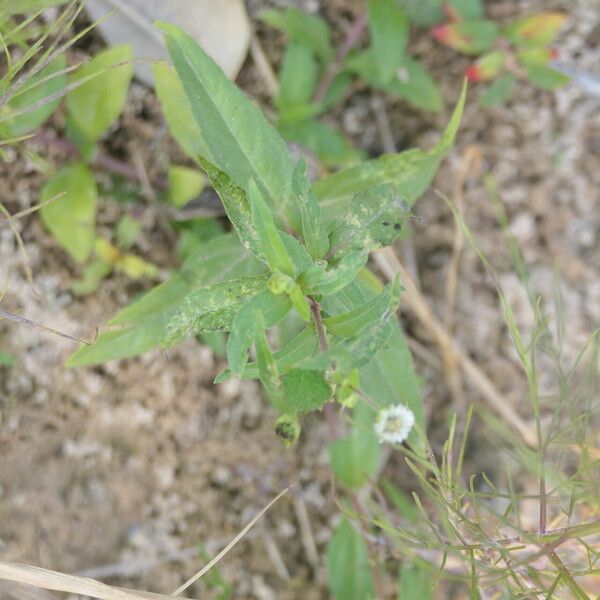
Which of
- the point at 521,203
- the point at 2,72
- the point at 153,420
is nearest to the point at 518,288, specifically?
the point at 521,203

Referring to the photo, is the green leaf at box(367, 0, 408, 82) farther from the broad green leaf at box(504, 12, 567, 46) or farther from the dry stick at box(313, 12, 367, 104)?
the broad green leaf at box(504, 12, 567, 46)

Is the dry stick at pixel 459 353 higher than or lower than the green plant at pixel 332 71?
lower

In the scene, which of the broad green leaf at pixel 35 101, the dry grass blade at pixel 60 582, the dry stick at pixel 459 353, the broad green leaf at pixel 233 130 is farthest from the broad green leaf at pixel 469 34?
the dry grass blade at pixel 60 582

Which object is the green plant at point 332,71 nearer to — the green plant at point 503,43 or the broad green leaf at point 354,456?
the green plant at point 503,43

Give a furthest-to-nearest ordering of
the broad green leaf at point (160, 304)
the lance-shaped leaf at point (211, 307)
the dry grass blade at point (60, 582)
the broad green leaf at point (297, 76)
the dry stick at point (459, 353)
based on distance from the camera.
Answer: the dry stick at point (459, 353), the broad green leaf at point (297, 76), the broad green leaf at point (160, 304), the dry grass blade at point (60, 582), the lance-shaped leaf at point (211, 307)

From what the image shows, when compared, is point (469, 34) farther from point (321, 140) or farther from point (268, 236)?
point (268, 236)

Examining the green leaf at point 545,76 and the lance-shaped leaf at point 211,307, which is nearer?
the lance-shaped leaf at point 211,307

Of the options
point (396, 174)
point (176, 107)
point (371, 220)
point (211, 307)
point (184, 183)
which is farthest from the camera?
point (184, 183)

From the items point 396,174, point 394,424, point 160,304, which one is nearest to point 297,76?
point 396,174
